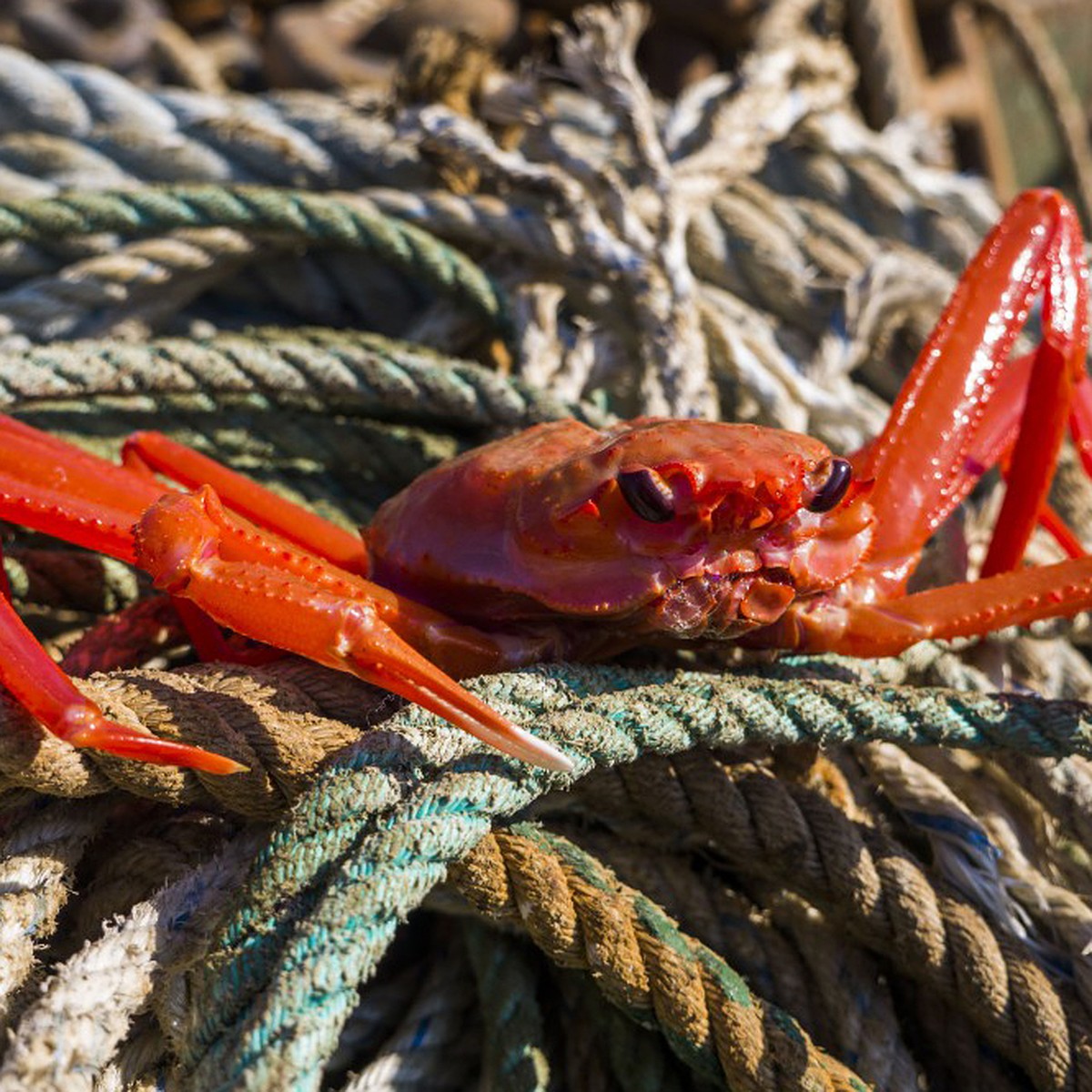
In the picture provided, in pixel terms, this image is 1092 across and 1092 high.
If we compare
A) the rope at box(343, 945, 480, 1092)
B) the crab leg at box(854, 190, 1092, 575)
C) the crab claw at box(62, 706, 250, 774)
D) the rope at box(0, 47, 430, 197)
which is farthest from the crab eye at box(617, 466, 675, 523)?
the rope at box(0, 47, 430, 197)

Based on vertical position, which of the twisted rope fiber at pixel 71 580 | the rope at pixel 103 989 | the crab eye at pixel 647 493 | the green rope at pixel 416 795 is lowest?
the twisted rope fiber at pixel 71 580

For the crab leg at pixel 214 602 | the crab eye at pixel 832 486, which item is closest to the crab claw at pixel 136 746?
the crab leg at pixel 214 602

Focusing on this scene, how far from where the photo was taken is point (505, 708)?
916 mm

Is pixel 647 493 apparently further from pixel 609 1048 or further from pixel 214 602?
pixel 609 1048

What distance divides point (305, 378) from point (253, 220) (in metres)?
0.24

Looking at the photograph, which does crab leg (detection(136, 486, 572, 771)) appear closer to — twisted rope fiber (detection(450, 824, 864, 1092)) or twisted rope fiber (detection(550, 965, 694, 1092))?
twisted rope fiber (detection(450, 824, 864, 1092))

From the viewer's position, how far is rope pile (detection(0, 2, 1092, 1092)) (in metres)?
0.88

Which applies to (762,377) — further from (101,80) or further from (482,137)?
(101,80)

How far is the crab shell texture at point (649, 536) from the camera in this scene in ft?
3.25

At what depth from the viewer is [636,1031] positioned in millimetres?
1048

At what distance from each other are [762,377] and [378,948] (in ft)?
2.81

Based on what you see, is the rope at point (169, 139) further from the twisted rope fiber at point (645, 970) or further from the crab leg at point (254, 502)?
the twisted rope fiber at point (645, 970)

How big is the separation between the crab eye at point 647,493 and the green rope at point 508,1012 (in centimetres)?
41

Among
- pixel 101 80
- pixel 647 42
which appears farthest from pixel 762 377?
pixel 647 42
